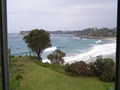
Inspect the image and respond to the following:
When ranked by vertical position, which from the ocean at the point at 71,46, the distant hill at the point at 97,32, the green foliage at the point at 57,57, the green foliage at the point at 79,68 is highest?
the distant hill at the point at 97,32

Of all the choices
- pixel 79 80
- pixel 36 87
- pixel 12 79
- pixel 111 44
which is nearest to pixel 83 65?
pixel 79 80

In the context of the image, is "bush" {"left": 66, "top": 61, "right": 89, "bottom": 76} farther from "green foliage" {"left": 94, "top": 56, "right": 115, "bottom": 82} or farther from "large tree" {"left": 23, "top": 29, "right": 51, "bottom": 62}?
"large tree" {"left": 23, "top": 29, "right": 51, "bottom": 62}

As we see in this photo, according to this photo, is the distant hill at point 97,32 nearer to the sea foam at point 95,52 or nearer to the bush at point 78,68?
the sea foam at point 95,52

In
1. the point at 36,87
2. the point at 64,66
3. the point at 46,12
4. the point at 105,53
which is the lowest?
the point at 36,87

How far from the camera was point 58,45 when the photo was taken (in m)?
1.55

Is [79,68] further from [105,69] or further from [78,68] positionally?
[105,69]

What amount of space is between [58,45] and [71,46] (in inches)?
4.2

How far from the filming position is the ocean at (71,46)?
1.51 meters

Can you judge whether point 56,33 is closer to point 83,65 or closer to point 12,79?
point 83,65

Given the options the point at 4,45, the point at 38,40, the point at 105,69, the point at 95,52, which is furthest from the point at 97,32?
the point at 4,45

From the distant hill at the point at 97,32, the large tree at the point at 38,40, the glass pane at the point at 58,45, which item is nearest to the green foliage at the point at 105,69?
the glass pane at the point at 58,45

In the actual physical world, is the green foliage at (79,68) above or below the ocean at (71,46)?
below

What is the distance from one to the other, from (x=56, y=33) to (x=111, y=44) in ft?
1.45

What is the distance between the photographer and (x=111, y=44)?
1481 millimetres
